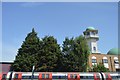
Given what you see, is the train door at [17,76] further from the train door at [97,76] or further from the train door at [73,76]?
the train door at [97,76]

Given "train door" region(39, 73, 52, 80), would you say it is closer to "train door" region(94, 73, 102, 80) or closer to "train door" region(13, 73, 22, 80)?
"train door" region(13, 73, 22, 80)

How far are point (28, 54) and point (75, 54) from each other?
26.6 ft

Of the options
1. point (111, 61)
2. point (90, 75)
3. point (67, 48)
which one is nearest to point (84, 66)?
point (67, 48)

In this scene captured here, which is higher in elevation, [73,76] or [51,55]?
[51,55]

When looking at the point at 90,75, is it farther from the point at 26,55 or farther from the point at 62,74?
the point at 26,55

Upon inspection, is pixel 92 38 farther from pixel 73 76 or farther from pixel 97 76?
pixel 73 76

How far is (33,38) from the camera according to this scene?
141ft

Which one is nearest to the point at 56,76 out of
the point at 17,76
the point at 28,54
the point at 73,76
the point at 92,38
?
the point at 73,76

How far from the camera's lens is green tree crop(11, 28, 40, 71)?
3922cm

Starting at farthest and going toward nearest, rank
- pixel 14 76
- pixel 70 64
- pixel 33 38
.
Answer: pixel 33 38 → pixel 70 64 → pixel 14 76

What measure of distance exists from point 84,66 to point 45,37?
9.01 m

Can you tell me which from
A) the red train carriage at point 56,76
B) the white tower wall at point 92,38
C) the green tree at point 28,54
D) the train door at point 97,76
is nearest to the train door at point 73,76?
the red train carriage at point 56,76

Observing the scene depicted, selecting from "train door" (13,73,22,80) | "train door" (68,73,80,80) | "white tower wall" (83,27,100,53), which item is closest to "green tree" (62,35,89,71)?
"train door" (68,73,80,80)

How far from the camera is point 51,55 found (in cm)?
4075
